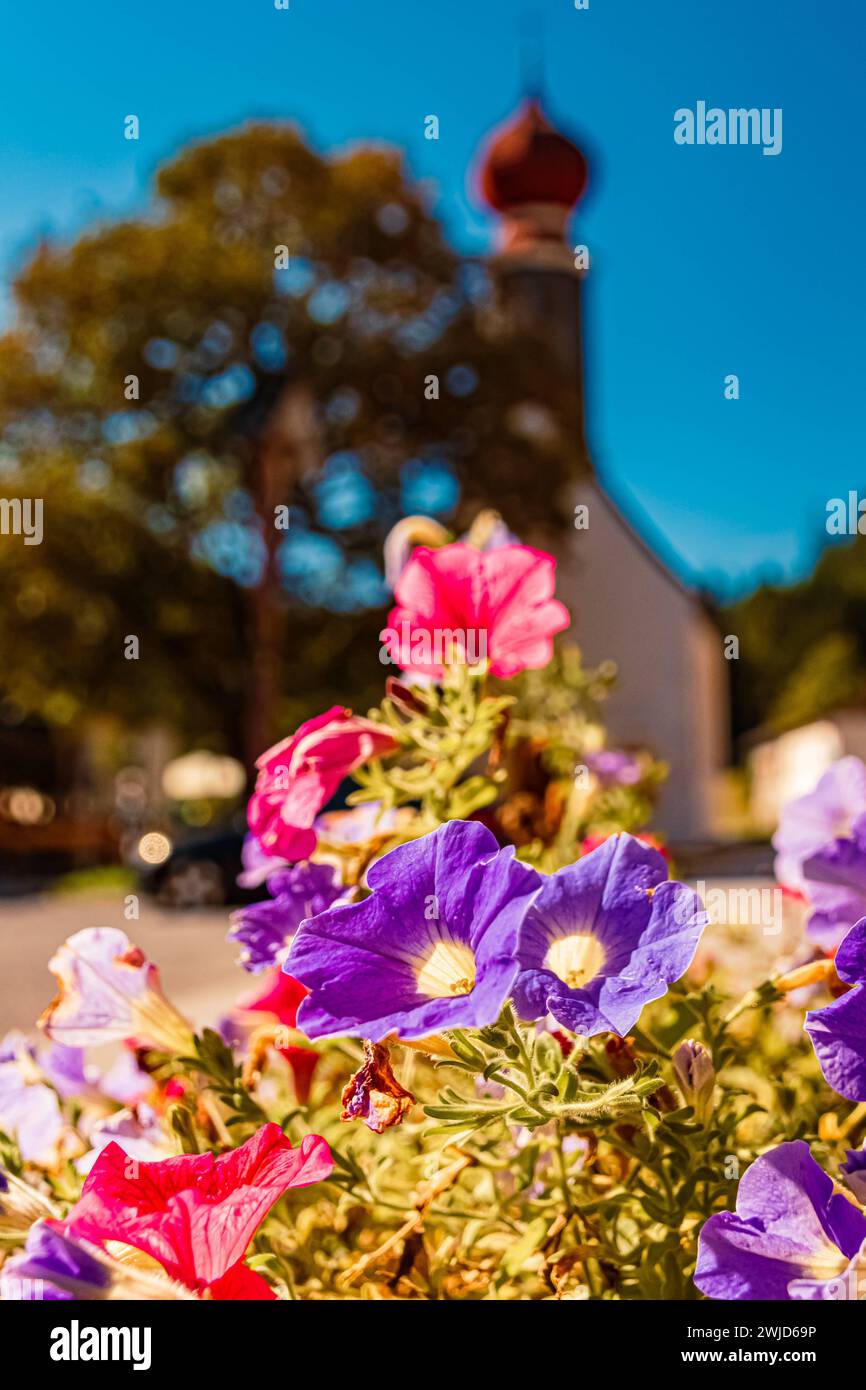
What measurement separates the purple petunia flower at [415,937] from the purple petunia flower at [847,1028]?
4.4 inches

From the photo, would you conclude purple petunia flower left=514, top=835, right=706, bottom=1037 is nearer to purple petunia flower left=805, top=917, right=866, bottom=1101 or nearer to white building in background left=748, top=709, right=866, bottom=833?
purple petunia flower left=805, top=917, right=866, bottom=1101

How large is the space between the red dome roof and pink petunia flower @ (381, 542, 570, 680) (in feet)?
65.6

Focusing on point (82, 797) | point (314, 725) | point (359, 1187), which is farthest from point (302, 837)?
point (82, 797)

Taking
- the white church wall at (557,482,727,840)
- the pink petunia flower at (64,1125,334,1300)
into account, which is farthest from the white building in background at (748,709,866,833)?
the pink petunia flower at (64,1125,334,1300)

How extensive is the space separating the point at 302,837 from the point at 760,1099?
0.32 metres

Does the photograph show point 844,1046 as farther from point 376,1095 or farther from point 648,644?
point 648,644

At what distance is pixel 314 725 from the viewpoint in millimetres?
673

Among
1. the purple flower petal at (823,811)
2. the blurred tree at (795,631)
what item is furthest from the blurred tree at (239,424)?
the blurred tree at (795,631)

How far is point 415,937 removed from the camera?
1.52ft

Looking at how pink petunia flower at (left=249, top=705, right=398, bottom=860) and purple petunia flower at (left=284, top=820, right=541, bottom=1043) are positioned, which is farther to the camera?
pink petunia flower at (left=249, top=705, right=398, bottom=860)

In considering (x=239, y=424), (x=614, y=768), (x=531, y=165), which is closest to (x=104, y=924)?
(x=614, y=768)

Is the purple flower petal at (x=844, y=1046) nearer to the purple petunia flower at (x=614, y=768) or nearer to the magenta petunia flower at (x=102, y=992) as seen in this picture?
the magenta petunia flower at (x=102, y=992)

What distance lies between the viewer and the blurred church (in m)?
19.2

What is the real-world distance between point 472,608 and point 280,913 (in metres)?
0.20
